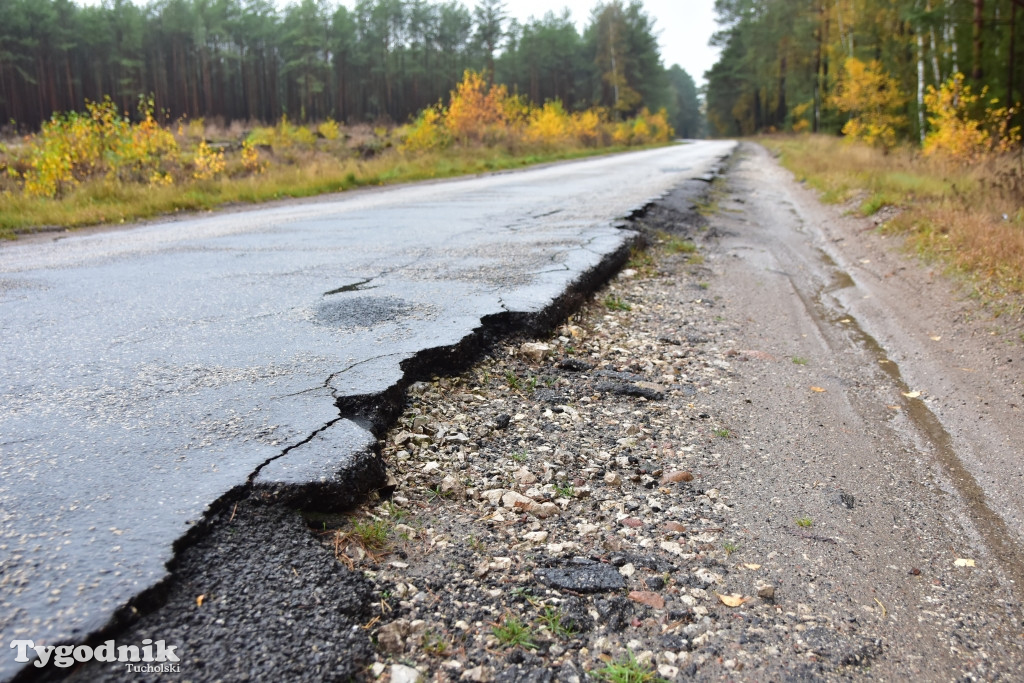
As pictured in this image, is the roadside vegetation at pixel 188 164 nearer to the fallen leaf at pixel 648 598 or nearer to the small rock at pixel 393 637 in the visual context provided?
the small rock at pixel 393 637

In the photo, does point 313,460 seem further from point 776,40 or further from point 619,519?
point 776,40

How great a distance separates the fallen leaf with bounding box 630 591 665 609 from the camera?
5.99 ft

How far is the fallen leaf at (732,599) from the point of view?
1.83m

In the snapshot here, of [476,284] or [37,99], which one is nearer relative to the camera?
[476,284]

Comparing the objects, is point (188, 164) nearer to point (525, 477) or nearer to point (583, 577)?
point (525, 477)

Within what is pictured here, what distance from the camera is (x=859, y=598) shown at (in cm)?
187

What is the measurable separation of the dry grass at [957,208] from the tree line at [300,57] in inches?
1297

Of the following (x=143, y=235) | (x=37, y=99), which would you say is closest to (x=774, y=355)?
(x=143, y=235)

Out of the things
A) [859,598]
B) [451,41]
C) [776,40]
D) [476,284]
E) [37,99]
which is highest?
[451,41]

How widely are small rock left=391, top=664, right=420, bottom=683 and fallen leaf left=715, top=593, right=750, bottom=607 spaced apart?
868 mm

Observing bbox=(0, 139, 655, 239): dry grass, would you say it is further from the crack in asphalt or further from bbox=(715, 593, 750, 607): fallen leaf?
bbox=(715, 593, 750, 607): fallen leaf

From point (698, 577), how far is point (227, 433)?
161 centimetres

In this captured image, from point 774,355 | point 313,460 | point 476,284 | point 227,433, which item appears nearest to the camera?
point 313,460

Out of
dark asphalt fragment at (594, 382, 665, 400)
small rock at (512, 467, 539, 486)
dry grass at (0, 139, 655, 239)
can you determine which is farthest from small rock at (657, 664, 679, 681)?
dry grass at (0, 139, 655, 239)
